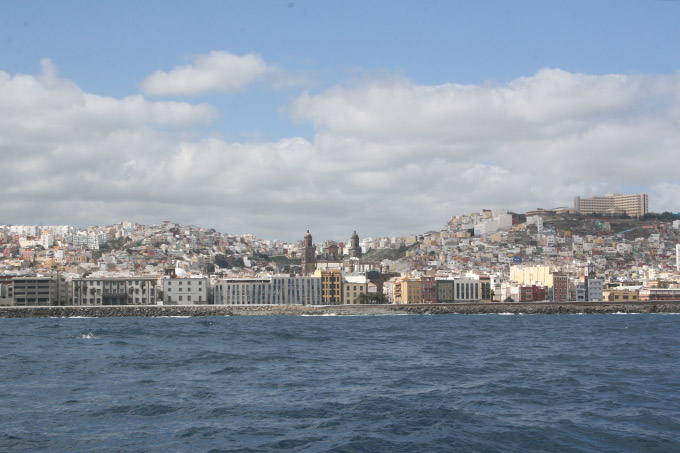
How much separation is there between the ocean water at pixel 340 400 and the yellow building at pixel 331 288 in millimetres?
70313

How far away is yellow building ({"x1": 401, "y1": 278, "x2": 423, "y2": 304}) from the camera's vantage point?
332 feet

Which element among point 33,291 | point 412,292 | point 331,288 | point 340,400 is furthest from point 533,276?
point 340,400

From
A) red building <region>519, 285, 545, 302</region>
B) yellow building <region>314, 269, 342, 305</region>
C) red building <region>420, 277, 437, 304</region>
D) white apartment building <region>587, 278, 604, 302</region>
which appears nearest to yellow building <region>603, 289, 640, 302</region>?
white apartment building <region>587, 278, 604, 302</region>

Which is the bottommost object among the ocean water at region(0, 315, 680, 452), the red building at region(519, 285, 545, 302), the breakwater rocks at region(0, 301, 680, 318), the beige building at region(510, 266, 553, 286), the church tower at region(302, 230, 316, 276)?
the breakwater rocks at region(0, 301, 680, 318)

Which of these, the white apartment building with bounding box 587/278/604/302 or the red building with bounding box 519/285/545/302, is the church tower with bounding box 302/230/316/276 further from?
the white apartment building with bounding box 587/278/604/302

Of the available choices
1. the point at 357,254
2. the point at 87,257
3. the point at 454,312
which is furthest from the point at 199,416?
the point at 87,257

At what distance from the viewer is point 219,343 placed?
116 ft

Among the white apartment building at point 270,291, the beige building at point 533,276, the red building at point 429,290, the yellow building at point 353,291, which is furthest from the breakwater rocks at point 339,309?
the beige building at point 533,276

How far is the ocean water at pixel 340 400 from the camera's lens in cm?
1370

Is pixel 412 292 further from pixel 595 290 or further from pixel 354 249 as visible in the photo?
pixel 354 249

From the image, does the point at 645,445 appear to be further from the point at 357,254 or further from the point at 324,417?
the point at 357,254

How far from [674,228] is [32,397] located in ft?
668

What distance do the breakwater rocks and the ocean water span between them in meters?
56.1

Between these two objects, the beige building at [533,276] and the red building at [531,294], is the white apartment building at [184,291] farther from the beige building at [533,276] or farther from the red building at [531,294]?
the beige building at [533,276]
